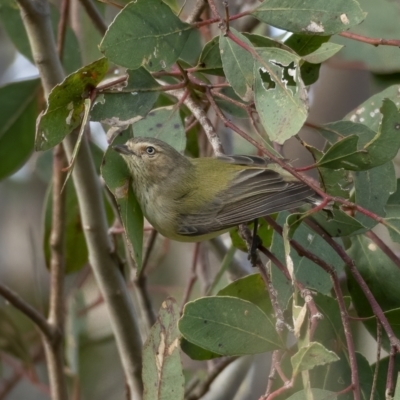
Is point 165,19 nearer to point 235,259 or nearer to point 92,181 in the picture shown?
point 92,181

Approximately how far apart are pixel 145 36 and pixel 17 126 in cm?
152

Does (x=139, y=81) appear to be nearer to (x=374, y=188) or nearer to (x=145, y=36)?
(x=145, y=36)

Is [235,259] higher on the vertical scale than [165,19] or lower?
lower

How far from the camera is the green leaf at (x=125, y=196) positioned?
6.08 feet

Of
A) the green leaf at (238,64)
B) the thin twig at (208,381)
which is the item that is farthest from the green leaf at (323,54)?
the thin twig at (208,381)

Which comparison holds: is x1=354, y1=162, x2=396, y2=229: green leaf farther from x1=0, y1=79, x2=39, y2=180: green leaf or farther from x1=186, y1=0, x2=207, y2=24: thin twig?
x1=0, y1=79, x2=39, y2=180: green leaf

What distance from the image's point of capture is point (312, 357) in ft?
4.47

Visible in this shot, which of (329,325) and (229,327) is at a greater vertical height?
(229,327)

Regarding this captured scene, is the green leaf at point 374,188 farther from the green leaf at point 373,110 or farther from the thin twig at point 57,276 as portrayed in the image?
the thin twig at point 57,276

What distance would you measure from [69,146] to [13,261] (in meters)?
3.88

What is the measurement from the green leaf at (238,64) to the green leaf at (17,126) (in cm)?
154

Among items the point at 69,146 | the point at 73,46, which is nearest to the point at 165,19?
the point at 69,146

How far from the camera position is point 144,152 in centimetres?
246

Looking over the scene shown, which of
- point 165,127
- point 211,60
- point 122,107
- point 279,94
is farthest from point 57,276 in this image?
point 279,94
